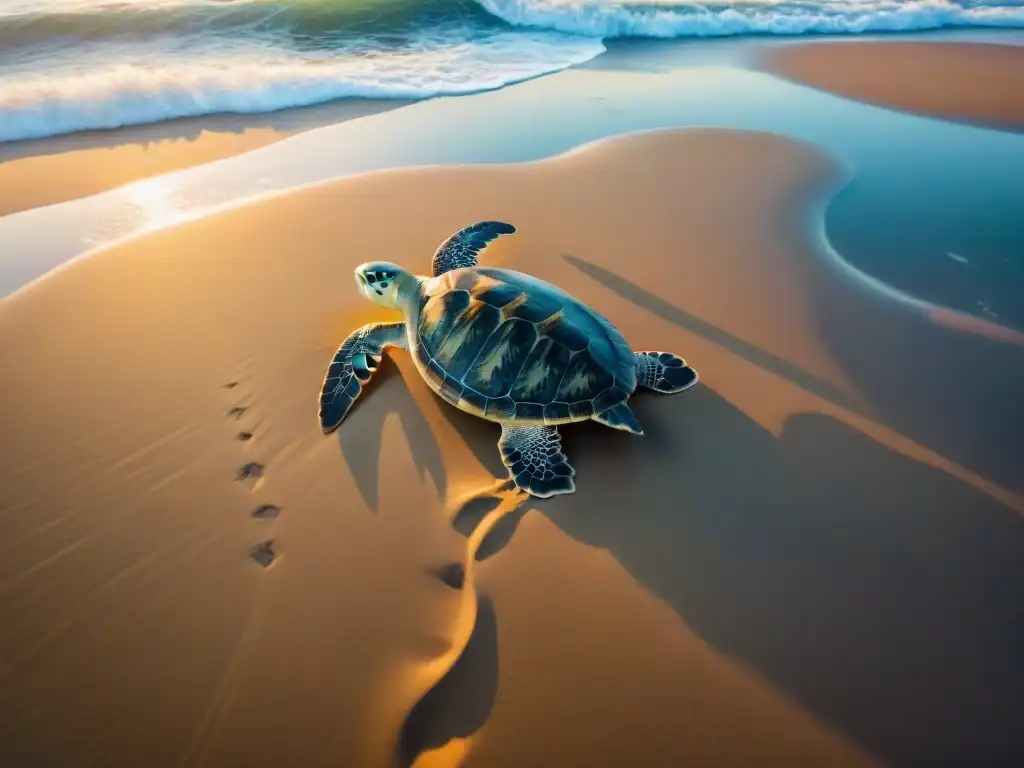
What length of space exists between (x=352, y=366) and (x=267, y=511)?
2.72 ft

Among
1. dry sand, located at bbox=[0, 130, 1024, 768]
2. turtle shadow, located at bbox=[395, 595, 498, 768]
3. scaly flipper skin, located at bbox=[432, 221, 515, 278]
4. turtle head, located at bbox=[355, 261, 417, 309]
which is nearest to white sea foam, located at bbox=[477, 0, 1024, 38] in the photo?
scaly flipper skin, located at bbox=[432, 221, 515, 278]

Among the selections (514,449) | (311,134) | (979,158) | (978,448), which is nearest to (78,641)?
(514,449)

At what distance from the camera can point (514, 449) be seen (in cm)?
246

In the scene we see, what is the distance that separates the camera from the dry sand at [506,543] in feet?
5.68

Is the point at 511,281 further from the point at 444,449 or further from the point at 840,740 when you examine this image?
the point at 840,740

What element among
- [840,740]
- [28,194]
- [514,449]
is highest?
[28,194]

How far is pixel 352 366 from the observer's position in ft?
9.39

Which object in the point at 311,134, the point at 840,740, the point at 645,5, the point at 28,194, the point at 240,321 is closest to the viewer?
the point at 840,740

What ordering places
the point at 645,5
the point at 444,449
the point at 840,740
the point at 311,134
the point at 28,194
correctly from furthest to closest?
the point at 645,5, the point at 311,134, the point at 28,194, the point at 444,449, the point at 840,740

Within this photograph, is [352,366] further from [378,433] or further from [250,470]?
[250,470]

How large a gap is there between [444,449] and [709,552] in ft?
3.95

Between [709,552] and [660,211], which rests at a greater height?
[660,211]

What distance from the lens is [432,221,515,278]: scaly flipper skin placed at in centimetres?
348

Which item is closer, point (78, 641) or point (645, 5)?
point (78, 641)
